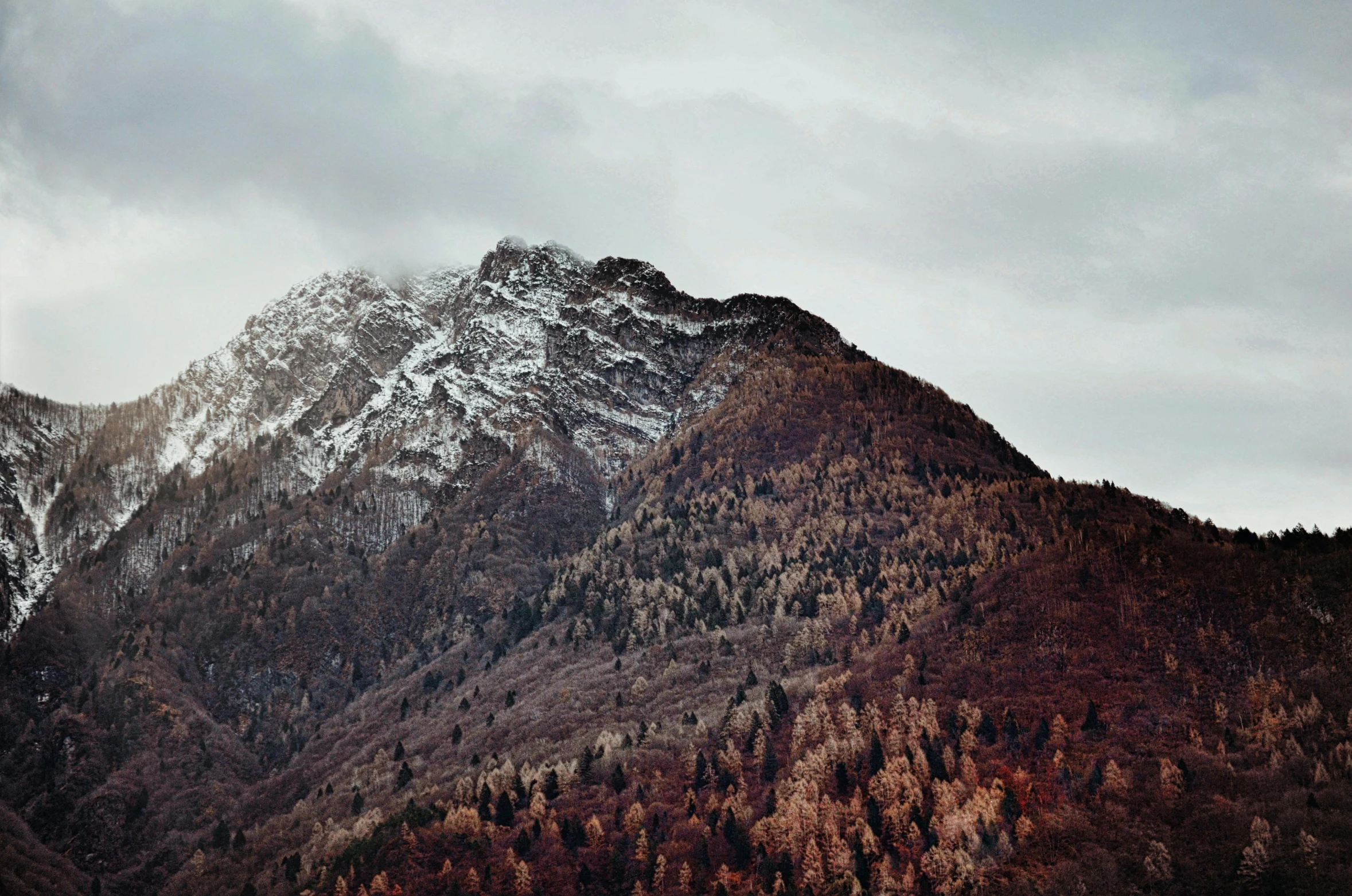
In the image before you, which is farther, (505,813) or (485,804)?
(485,804)

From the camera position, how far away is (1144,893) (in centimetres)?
13888

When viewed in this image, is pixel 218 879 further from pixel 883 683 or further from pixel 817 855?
pixel 883 683

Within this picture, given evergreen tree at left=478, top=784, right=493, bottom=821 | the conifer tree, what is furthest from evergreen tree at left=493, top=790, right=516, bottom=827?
evergreen tree at left=478, top=784, right=493, bottom=821

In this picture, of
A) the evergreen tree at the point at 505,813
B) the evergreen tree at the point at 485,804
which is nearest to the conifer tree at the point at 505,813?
the evergreen tree at the point at 505,813

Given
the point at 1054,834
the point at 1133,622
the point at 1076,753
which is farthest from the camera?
the point at 1133,622

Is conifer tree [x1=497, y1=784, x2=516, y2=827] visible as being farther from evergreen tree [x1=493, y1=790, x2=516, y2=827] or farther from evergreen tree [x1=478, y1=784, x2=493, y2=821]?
evergreen tree [x1=478, y1=784, x2=493, y2=821]

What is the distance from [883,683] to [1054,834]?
48811 millimetres

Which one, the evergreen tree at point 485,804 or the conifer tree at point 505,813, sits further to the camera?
the evergreen tree at point 485,804

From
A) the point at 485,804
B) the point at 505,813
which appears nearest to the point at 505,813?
the point at 505,813

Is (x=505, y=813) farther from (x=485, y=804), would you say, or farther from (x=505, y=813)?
(x=485, y=804)

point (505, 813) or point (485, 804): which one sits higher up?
point (485, 804)

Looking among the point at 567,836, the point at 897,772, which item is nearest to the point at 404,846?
the point at 567,836

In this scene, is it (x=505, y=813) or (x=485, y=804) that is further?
(x=485, y=804)

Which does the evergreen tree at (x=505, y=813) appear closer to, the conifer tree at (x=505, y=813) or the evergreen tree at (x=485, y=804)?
the conifer tree at (x=505, y=813)
